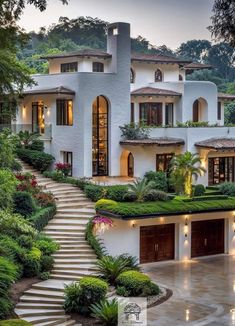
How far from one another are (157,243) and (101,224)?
12.0 feet

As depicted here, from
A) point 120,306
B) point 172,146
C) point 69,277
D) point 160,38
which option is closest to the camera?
point 120,306

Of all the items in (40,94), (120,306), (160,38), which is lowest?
(120,306)

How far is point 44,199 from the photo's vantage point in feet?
94.6

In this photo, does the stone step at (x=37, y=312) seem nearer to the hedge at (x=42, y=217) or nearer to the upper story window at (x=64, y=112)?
the hedge at (x=42, y=217)

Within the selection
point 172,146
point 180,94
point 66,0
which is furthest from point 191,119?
point 66,0

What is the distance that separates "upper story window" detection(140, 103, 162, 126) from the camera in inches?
1544

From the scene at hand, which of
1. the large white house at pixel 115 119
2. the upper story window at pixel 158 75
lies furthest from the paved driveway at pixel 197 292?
the upper story window at pixel 158 75

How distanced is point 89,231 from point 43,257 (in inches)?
157

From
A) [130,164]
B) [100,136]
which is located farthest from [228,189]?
[100,136]

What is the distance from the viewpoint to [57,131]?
120 feet

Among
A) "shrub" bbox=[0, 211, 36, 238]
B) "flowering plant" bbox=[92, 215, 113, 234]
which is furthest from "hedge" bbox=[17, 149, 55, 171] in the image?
"shrub" bbox=[0, 211, 36, 238]

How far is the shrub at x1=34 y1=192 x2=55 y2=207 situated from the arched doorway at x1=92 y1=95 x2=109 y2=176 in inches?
299

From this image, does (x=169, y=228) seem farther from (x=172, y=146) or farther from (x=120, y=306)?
(x=120, y=306)

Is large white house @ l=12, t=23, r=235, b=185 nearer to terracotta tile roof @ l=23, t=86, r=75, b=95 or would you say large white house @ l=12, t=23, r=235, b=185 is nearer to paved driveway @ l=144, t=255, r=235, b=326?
terracotta tile roof @ l=23, t=86, r=75, b=95
